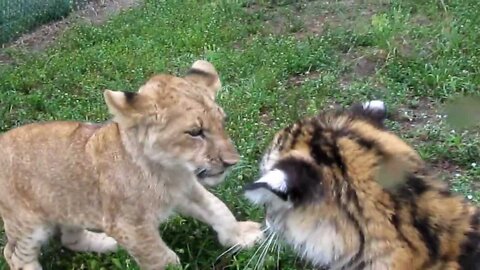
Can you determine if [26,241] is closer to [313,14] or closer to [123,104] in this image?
[123,104]

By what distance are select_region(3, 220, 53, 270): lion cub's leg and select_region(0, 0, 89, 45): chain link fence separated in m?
5.75

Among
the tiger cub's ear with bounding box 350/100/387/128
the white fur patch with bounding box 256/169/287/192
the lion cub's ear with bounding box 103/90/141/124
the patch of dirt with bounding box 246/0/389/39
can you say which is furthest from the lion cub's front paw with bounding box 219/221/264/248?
the patch of dirt with bounding box 246/0/389/39

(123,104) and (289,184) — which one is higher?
(289,184)

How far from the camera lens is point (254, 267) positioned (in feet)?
15.2

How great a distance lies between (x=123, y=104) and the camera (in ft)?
14.3

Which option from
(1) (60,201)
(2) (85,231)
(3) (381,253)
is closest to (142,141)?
(1) (60,201)

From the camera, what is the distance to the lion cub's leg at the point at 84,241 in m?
5.14

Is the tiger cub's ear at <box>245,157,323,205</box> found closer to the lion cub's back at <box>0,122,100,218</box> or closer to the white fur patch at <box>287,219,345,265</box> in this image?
the white fur patch at <box>287,219,345,265</box>

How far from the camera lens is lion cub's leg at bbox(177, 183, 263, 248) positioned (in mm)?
4859

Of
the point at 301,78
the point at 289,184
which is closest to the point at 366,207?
the point at 289,184

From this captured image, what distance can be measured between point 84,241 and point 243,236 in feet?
3.16

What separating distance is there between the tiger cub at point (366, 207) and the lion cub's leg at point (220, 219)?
1.62 metres

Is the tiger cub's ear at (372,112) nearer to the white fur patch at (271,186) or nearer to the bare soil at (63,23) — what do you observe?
the white fur patch at (271,186)

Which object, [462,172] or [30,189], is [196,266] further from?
[462,172]
